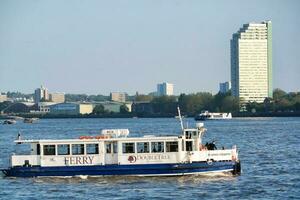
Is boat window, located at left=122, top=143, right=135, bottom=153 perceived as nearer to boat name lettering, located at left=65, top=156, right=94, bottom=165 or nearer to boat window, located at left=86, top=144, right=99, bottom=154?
boat window, located at left=86, top=144, right=99, bottom=154

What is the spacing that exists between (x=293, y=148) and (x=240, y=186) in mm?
37849

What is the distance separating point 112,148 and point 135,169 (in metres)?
1.90

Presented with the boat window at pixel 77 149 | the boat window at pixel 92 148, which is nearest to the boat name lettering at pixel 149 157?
the boat window at pixel 92 148

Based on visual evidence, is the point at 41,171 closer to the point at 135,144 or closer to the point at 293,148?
the point at 135,144

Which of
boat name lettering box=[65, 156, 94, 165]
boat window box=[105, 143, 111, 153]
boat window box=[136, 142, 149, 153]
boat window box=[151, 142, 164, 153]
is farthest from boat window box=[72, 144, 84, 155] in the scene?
boat window box=[151, 142, 164, 153]

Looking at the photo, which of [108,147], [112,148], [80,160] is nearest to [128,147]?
[112,148]

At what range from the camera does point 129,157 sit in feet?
190

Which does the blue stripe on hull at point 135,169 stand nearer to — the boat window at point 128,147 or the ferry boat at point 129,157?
the ferry boat at point 129,157

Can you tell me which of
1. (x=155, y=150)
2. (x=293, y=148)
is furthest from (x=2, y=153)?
(x=155, y=150)

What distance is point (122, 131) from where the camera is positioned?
5934 centimetres

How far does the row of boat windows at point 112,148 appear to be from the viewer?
57938 millimetres

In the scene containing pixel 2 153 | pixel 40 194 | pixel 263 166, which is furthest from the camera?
pixel 2 153

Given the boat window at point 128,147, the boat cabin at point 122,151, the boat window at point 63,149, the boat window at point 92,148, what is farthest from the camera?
the boat window at point 63,149

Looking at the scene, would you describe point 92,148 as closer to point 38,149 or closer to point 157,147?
point 38,149
